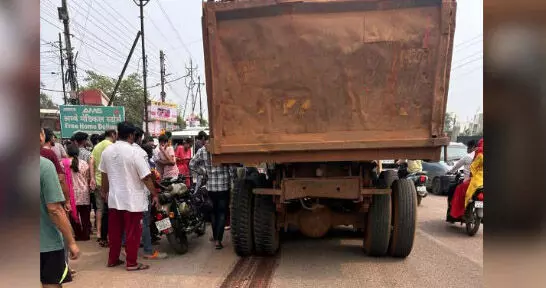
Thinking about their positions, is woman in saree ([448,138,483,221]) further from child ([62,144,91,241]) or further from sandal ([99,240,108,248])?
child ([62,144,91,241])

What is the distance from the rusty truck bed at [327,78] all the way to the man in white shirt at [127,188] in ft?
4.06

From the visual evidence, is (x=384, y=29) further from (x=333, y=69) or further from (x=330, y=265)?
(x=330, y=265)

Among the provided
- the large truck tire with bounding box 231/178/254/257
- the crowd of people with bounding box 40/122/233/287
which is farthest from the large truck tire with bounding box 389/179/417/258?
the crowd of people with bounding box 40/122/233/287

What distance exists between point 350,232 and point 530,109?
5849 millimetres

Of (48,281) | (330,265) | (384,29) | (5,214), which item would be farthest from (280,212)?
(5,214)

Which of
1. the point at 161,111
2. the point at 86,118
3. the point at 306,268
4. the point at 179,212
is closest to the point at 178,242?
the point at 179,212

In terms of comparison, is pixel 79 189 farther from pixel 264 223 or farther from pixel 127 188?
pixel 264 223

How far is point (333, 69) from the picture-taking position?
427 cm

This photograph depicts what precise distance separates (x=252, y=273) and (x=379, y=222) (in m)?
1.75

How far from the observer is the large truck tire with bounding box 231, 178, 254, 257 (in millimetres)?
5324

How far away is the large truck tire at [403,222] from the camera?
512cm

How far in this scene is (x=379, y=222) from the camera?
5086 mm

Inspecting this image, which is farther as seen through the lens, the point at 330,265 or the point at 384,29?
the point at 330,265

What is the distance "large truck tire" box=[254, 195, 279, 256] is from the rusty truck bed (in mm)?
1042
